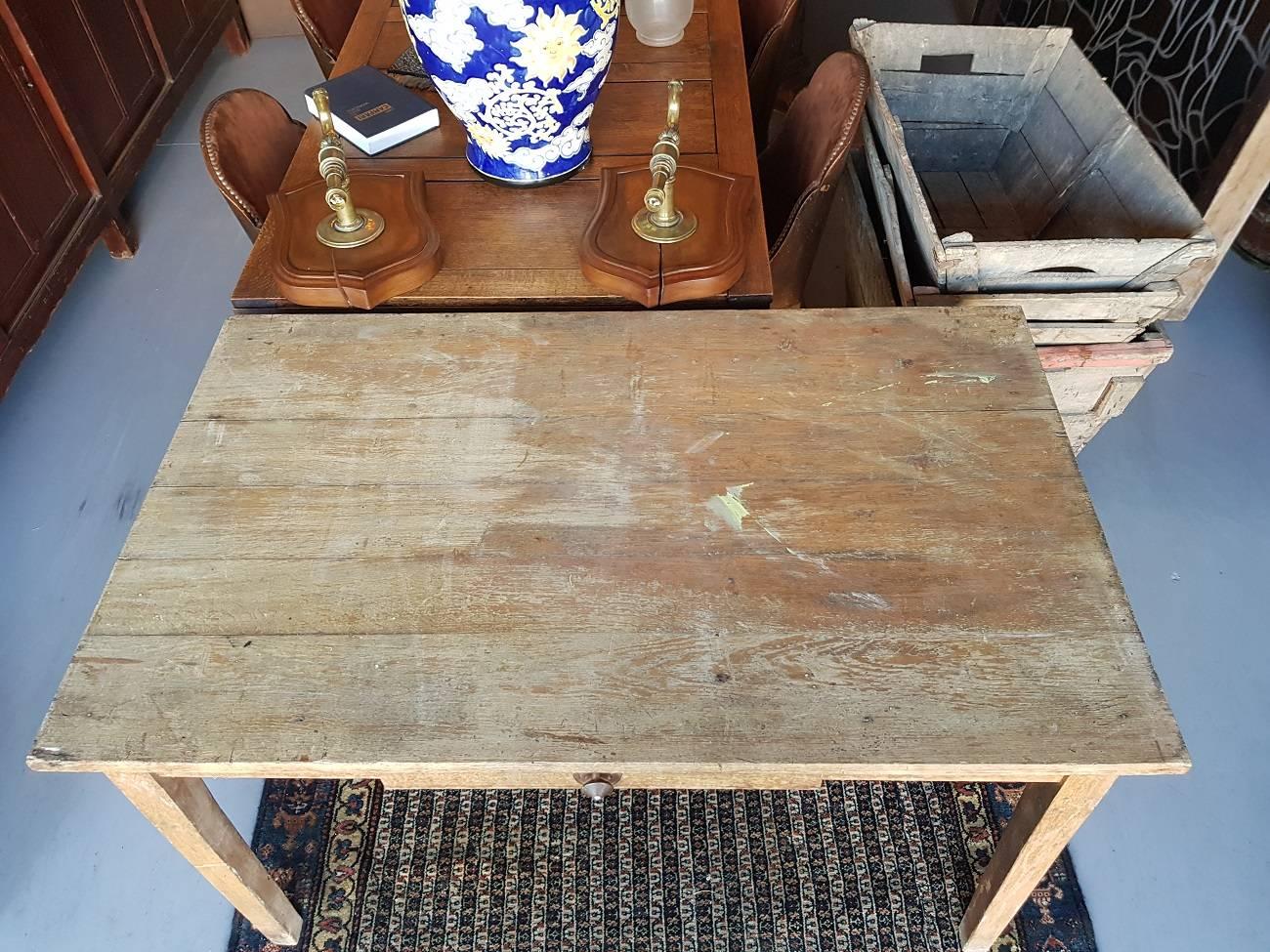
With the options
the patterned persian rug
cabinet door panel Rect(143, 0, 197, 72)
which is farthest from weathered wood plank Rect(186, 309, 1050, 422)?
cabinet door panel Rect(143, 0, 197, 72)

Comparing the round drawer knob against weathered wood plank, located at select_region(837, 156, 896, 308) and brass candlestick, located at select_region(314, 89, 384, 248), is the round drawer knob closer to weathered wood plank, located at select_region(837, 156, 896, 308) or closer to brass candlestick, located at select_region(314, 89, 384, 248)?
brass candlestick, located at select_region(314, 89, 384, 248)

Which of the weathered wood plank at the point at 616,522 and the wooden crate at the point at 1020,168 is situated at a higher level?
the weathered wood plank at the point at 616,522

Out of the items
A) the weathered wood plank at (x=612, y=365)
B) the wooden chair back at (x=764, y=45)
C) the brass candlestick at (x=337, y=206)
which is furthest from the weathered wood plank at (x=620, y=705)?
the wooden chair back at (x=764, y=45)

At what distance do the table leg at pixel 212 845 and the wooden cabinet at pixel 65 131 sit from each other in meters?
1.38

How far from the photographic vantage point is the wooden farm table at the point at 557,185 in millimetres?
1253

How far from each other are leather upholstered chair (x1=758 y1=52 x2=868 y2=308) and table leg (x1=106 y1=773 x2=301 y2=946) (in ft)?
3.67

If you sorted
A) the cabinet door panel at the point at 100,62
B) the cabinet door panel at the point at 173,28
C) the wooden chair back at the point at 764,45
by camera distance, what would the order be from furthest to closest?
the cabinet door panel at the point at 173,28 → the cabinet door panel at the point at 100,62 → the wooden chair back at the point at 764,45

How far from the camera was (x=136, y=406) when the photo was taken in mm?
2080

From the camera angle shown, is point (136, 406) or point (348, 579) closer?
point (348, 579)

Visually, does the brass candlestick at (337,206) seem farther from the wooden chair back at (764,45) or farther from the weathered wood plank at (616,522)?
the wooden chair back at (764,45)

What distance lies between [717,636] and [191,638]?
523 mm

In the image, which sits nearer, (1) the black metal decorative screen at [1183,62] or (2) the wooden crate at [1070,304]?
(2) the wooden crate at [1070,304]

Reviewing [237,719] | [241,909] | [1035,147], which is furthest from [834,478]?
[1035,147]

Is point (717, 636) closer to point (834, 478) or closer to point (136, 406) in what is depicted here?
point (834, 478)
